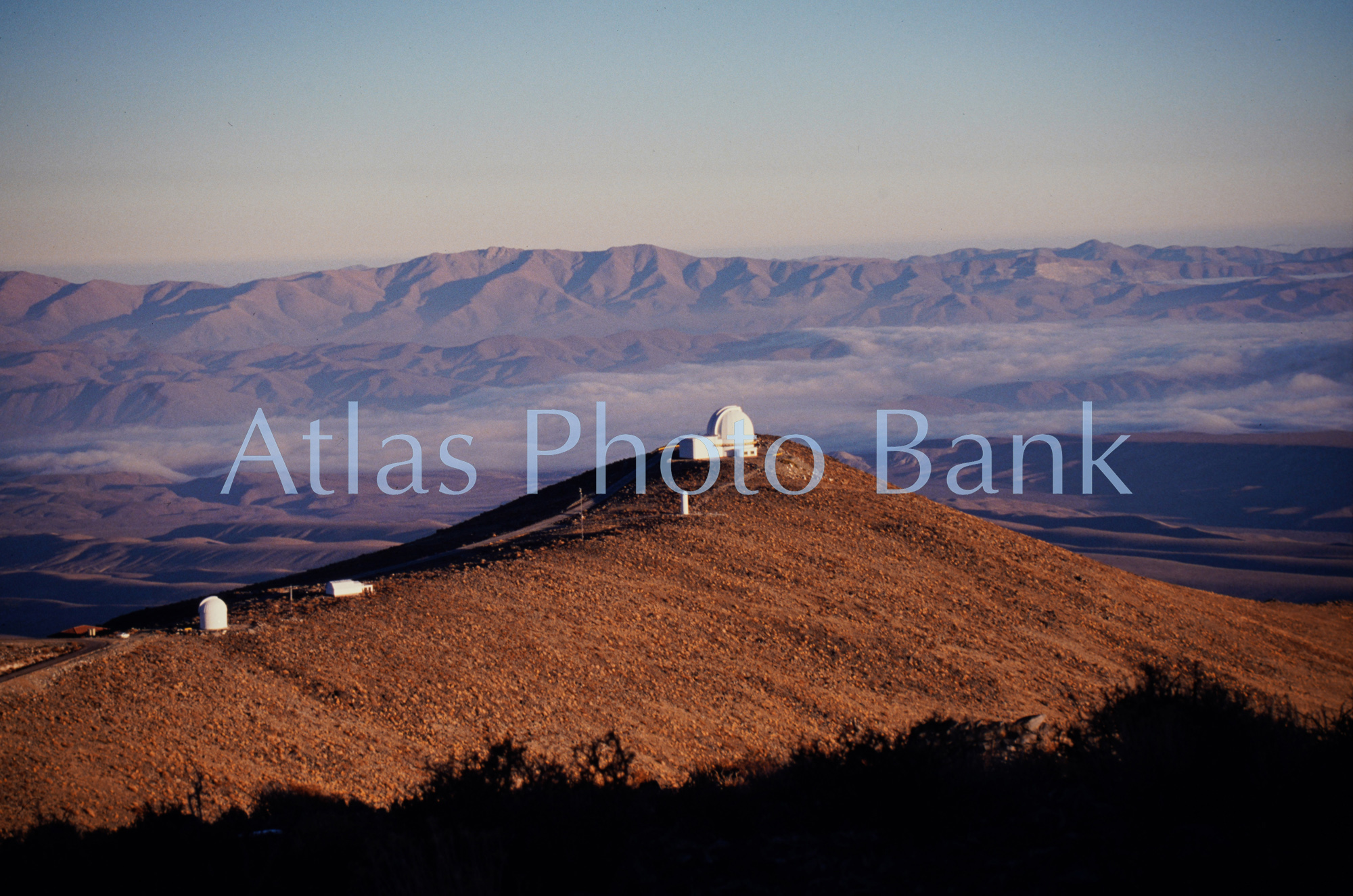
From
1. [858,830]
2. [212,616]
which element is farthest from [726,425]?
[858,830]

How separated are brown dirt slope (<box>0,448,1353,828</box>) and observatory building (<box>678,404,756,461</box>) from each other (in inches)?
59.2

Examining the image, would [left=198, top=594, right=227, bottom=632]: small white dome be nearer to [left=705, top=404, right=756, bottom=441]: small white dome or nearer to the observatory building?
the observatory building

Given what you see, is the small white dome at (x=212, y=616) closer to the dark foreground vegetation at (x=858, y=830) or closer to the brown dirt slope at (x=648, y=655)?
the brown dirt slope at (x=648, y=655)

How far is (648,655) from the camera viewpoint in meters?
17.8

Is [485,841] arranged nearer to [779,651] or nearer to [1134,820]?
[1134,820]

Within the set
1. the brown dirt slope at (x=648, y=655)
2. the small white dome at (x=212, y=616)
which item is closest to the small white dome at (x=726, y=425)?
the brown dirt slope at (x=648, y=655)

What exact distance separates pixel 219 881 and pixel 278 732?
23.1 feet

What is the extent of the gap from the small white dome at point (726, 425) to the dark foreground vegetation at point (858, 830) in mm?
21072

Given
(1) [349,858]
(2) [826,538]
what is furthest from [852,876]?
(2) [826,538]

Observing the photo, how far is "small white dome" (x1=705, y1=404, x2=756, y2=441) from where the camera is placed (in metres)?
30.0

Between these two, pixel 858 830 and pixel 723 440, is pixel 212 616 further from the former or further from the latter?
pixel 723 440

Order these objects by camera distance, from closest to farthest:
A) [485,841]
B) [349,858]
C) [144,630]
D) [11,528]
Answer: [485,841] < [349,858] < [144,630] < [11,528]

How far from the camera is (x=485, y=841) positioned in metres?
6.78

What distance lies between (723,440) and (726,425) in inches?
20.3
